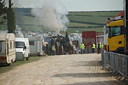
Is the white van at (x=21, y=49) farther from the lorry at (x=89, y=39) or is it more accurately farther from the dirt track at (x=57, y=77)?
the lorry at (x=89, y=39)

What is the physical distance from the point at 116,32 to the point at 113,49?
141 centimetres

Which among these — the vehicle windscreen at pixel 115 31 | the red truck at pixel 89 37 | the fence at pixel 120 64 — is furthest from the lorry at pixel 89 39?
the fence at pixel 120 64

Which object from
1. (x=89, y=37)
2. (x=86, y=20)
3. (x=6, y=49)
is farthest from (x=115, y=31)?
(x=86, y=20)

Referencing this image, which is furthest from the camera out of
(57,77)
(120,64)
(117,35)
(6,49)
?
(117,35)

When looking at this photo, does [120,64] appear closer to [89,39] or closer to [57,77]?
[57,77]

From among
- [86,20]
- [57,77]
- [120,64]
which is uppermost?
[86,20]

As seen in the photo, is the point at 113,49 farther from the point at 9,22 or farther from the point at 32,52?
the point at 9,22

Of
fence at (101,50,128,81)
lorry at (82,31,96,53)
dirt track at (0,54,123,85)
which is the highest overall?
lorry at (82,31,96,53)

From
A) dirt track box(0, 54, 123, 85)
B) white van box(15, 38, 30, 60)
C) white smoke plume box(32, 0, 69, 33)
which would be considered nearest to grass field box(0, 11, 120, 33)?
white smoke plume box(32, 0, 69, 33)

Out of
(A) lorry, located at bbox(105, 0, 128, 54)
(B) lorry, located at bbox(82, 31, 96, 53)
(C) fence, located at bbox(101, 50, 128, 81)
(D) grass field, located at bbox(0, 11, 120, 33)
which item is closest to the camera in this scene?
(C) fence, located at bbox(101, 50, 128, 81)

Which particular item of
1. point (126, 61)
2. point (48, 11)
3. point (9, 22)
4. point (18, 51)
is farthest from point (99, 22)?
point (126, 61)

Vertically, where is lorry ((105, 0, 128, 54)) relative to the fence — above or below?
above

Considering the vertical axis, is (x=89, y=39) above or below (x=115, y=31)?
below

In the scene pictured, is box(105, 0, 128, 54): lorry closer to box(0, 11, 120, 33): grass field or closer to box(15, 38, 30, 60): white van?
box(15, 38, 30, 60): white van
